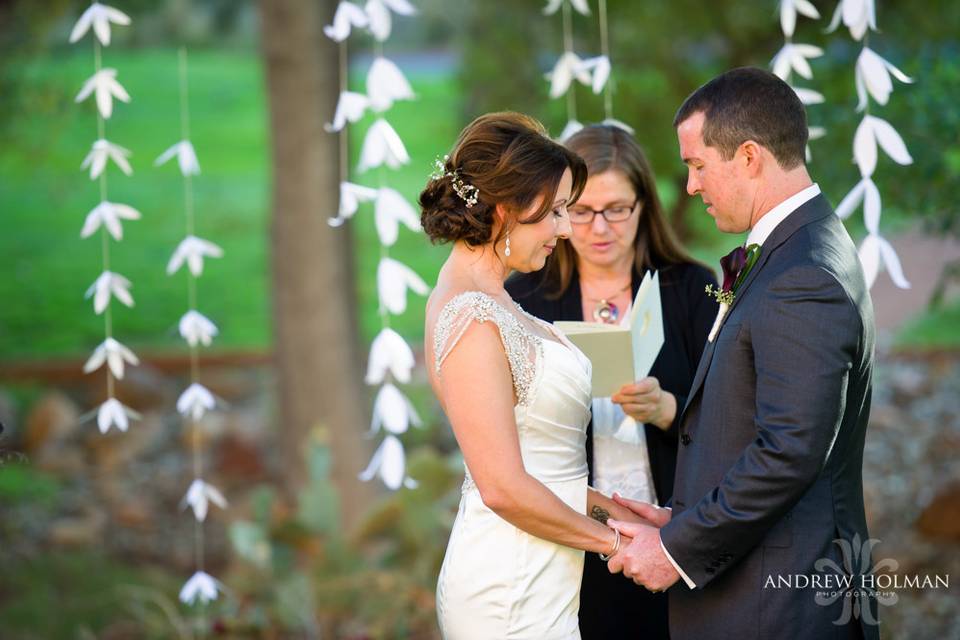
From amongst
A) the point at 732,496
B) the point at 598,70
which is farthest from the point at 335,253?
the point at 732,496

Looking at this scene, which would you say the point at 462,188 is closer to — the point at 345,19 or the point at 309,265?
the point at 345,19

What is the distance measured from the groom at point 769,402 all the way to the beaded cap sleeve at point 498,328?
17.6 inches

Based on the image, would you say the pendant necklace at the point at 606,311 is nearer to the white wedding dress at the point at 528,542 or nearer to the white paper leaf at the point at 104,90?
the white wedding dress at the point at 528,542

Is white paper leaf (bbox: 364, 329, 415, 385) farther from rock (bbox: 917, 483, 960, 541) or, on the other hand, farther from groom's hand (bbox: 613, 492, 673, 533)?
rock (bbox: 917, 483, 960, 541)

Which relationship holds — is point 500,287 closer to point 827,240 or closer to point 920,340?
point 827,240

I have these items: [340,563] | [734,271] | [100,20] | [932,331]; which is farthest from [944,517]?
[100,20]

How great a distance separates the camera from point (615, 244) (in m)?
3.49

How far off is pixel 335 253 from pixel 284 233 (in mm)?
348

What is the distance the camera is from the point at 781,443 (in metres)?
2.50

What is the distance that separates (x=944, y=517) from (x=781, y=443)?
4.86m

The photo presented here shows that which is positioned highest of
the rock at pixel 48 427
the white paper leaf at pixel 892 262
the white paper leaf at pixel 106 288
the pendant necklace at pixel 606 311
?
the white paper leaf at pixel 892 262

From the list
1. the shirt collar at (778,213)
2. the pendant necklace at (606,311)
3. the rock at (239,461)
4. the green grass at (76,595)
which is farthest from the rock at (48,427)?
the shirt collar at (778,213)

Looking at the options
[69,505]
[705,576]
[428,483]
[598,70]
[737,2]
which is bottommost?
[69,505]

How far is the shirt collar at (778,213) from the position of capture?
2.70 m
